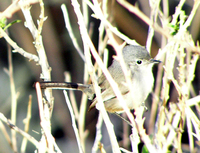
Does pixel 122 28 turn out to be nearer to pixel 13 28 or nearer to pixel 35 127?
pixel 13 28

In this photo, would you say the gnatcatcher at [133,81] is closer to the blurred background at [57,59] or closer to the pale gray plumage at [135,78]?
the pale gray plumage at [135,78]

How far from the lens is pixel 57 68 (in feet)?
20.0

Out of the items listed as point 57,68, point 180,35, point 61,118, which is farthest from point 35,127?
point 180,35

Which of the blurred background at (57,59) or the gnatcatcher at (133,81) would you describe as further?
the blurred background at (57,59)

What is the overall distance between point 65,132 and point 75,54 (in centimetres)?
188

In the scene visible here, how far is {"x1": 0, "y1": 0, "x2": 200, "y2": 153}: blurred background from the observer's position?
5.50m

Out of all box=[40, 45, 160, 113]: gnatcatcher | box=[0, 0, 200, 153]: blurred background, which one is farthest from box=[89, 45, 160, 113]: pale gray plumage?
box=[0, 0, 200, 153]: blurred background

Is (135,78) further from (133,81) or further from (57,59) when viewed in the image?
(57,59)

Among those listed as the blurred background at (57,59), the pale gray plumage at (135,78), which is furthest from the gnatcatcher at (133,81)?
the blurred background at (57,59)

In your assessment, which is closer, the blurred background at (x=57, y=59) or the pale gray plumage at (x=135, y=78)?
the pale gray plumage at (x=135, y=78)

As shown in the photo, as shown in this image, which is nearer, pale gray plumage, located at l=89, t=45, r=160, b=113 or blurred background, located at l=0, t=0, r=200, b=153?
pale gray plumage, located at l=89, t=45, r=160, b=113

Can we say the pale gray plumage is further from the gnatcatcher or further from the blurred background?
the blurred background

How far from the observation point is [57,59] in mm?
6062

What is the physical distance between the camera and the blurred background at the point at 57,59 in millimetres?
5500
